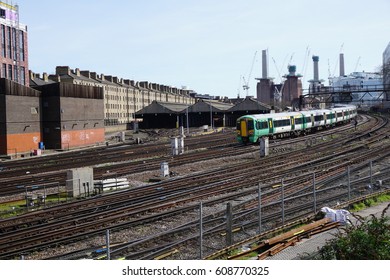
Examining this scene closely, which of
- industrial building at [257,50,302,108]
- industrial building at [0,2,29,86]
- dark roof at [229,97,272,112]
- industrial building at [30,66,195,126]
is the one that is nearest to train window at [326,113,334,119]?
dark roof at [229,97,272,112]

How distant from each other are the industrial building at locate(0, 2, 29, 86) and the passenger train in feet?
76.6

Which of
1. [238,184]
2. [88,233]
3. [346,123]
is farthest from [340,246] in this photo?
[346,123]

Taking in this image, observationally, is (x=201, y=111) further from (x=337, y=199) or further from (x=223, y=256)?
(x=223, y=256)

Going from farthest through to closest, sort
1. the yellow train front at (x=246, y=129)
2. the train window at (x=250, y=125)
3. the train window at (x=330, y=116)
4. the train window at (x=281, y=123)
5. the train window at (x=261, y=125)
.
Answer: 1. the train window at (x=330, y=116)
2. the train window at (x=281, y=123)
3. the train window at (x=261, y=125)
4. the yellow train front at (x=246, y=129)
5. the train window at (x=250, y=125)

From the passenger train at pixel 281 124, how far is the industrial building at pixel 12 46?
23.4m

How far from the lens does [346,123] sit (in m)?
70.4

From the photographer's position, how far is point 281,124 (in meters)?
45.3

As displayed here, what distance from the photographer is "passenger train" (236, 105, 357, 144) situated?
41625mm

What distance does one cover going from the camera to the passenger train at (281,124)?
41.6 m

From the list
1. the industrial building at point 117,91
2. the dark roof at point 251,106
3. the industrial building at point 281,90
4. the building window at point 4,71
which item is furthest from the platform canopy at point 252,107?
the industrial building at point 281,90

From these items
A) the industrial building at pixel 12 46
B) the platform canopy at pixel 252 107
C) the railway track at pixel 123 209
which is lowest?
the railway track at pixel 123 209

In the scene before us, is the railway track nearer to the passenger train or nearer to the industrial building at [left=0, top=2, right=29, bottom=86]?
the passenger train

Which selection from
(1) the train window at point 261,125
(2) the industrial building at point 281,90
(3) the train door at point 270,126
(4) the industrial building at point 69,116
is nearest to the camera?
(1) the train window at point 261,125

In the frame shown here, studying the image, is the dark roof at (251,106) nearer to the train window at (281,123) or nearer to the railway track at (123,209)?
the train window at (281,123)
